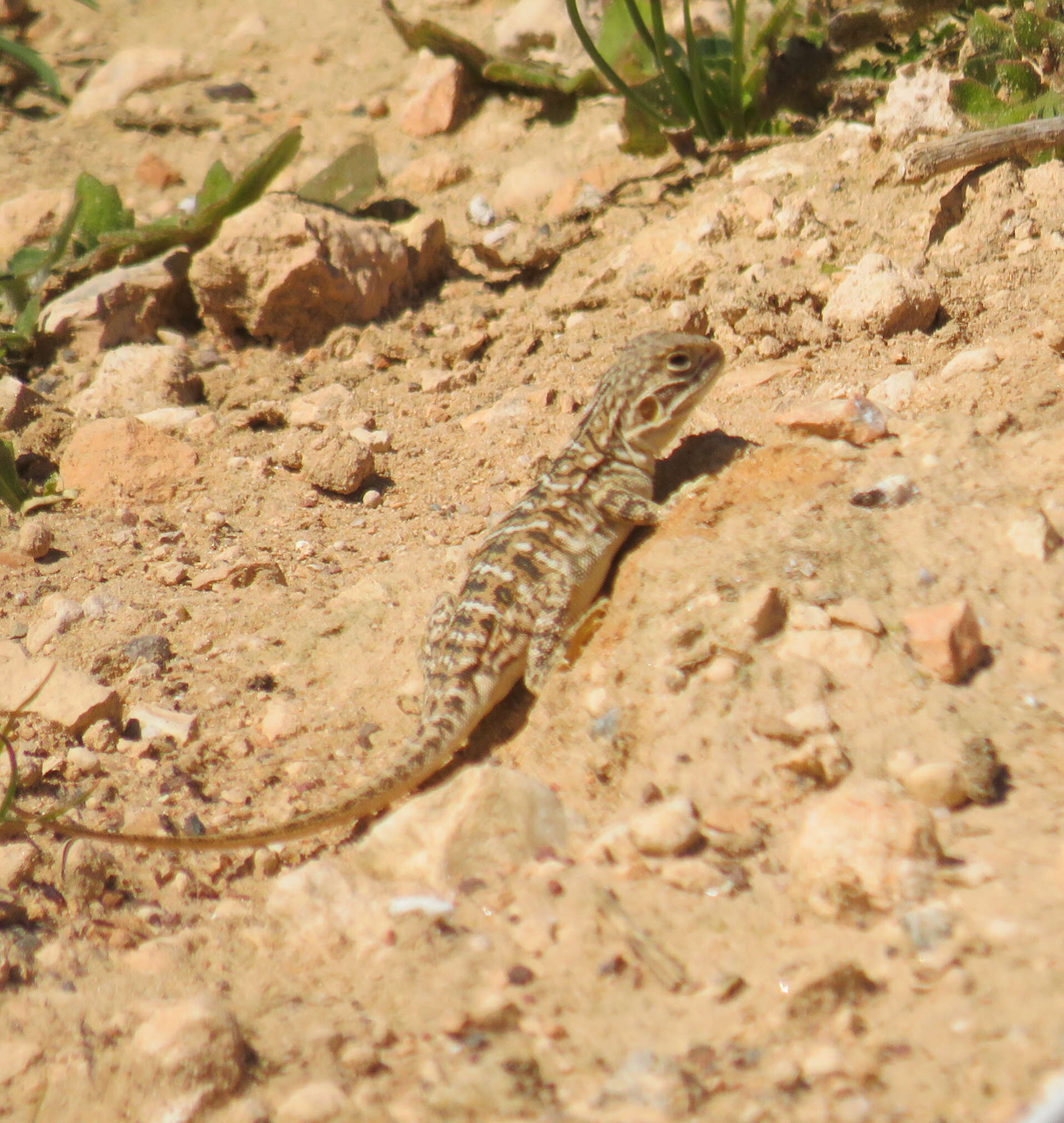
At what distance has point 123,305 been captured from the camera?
6.34 m

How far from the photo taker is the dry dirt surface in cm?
250

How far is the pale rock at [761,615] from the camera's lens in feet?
11.5

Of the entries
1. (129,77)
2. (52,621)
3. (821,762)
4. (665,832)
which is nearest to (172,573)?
(52,621)

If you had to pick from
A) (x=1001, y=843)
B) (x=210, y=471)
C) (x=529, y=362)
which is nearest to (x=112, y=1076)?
(x=1001, y=843)

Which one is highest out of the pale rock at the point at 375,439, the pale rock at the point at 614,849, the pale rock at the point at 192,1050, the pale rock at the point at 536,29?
the pale rock at the point at 536,29

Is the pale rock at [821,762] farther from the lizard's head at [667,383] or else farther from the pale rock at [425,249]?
the pale rock at [425,249]

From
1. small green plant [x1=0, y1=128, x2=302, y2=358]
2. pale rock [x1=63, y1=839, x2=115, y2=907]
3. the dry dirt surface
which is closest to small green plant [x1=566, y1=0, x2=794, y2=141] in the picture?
the dry dirt surface

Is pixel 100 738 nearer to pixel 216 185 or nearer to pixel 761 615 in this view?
pixel 761 615

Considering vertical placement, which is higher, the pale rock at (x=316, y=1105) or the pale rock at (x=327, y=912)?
the pale rock at (x=316, y=1105)

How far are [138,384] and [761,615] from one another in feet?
13.2

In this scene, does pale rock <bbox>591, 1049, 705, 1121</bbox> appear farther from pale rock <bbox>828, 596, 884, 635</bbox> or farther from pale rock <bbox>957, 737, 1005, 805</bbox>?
pale rock <bbox>828, 596, 884, 635</bbox>

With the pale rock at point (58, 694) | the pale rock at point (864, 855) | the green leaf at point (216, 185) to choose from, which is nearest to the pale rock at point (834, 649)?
the pale rock at point (864, 855)

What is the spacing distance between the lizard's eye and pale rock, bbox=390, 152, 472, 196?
3.43 meters

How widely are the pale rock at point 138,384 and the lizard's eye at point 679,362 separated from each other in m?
2.88
